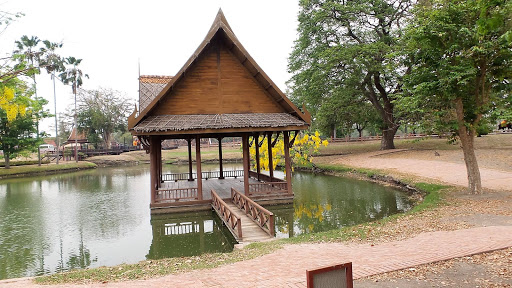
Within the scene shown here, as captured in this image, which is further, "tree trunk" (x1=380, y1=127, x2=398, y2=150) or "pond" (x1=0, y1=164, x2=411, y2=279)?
"tree trunk" (x1=380, y1=127, x2=398, y2=150)

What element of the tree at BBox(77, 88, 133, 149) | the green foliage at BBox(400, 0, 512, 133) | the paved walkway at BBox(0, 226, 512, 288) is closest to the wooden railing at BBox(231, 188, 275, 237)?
the paved walkway at BBox(0, 226, 512, 288)

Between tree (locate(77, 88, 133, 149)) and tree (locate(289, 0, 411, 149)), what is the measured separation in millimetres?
42287

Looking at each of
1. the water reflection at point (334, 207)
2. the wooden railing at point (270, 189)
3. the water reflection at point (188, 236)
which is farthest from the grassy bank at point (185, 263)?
the wooden railing at point (270, 189)

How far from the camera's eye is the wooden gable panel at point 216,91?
16141 mm

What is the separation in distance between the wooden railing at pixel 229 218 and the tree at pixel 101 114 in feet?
180

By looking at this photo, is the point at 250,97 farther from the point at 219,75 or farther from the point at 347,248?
the point at 347,248

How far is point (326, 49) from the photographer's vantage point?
3120 centimetres

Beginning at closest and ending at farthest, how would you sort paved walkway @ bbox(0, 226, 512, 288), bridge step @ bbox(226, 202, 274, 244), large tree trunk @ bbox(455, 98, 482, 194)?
paved walkway @ bbox(0, 226, 512, 288) < bridge step @ bbox(226, 202, 274, 244) < large tree trunk @ bbox(455, 98, 482, 194)

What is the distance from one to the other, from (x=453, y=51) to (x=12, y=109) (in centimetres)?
1393

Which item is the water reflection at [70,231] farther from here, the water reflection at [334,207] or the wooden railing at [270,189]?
the water reflection at [334,207]

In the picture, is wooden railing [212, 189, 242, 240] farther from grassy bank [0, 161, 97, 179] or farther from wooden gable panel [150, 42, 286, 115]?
grassy bank [0, 161, 97, 179]

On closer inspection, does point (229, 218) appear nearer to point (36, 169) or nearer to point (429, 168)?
point (429, 168)

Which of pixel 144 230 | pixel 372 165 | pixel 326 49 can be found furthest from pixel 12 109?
pixel 326 49

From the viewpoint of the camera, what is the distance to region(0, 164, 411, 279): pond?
34.1 ft
